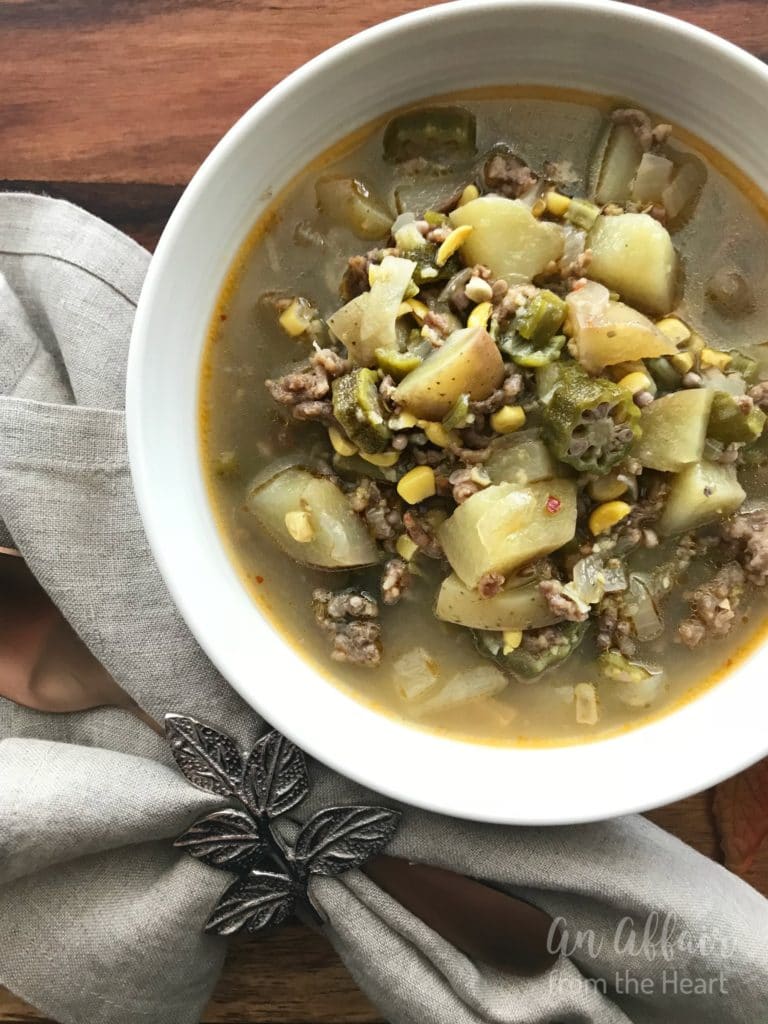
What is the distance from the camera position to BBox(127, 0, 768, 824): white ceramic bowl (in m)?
2.12

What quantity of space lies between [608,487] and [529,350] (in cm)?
40

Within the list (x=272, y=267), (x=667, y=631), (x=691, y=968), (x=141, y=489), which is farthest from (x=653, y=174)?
(x=691, y=968)

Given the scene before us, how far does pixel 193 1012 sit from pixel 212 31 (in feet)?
9.56

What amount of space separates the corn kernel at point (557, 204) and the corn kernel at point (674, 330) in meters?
0.39

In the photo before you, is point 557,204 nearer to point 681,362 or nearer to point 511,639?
point 681,362

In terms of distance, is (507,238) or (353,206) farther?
(353,206)

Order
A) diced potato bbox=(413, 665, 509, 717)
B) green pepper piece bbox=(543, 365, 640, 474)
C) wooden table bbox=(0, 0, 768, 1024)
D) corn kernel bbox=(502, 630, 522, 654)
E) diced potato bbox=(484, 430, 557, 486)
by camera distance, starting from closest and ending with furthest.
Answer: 1. green pepper piece bbox=(543, 365, 640, 474)
2. diced potato bbox=(484, 430, 557, 486)
3. corn kernel bbox=(502, 630, 522, 654)
4. diced potato bbox=(413, 665, 509, 717)
5. wooden table bbox=(0, 0, 768, 1024)

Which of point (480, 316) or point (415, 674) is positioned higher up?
point (480, 316)

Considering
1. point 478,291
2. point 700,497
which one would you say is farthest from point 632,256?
point 700,497

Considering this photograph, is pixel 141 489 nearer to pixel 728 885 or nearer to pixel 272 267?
pixel 272 267

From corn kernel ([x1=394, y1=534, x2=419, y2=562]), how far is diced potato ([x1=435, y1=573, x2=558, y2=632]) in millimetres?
115

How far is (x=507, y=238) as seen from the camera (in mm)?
2225

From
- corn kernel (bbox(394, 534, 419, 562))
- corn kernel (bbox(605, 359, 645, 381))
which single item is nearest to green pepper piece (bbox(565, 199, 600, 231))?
corn kernel (bbox(605, 359, 645, 381))

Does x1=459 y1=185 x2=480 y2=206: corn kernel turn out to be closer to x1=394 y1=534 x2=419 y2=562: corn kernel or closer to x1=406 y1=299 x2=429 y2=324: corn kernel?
x1=406 y1=299 x2=429 y2=324: corn kernel
